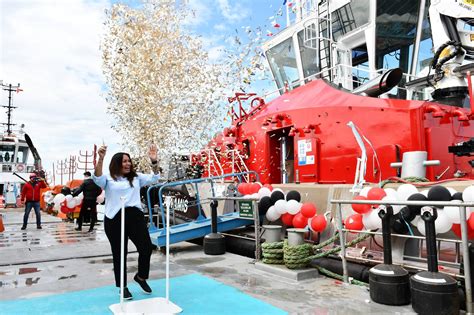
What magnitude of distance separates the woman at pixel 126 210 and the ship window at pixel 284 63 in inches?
292

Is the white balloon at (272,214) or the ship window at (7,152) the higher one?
the ship window at (7,152)

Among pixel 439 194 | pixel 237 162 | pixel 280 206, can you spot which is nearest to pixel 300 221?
pixel 280 206

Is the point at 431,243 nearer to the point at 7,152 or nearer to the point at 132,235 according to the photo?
the point at 132,235

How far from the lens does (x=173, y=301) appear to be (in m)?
3.76

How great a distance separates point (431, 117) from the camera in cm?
607

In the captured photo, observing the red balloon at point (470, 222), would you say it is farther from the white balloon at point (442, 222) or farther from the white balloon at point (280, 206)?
the white balloon at point (280, 206)

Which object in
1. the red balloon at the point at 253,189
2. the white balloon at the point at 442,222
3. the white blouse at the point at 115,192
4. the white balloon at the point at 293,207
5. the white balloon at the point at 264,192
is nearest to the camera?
the white balloon at the point at 442,222

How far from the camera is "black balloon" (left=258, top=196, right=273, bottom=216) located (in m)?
5.74

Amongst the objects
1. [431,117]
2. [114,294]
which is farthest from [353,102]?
[114,294]

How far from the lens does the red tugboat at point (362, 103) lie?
6.11 metres

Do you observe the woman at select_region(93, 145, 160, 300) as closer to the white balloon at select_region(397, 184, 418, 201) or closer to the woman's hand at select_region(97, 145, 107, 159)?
the woman's hand at select_region(97, 145, 107, 159)

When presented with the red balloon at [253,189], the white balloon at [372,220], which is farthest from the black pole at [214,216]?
the white balloon at [372,220]

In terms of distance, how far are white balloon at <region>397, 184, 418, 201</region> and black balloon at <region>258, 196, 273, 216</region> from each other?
6.55ft

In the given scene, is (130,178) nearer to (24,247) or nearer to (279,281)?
(279,281)
